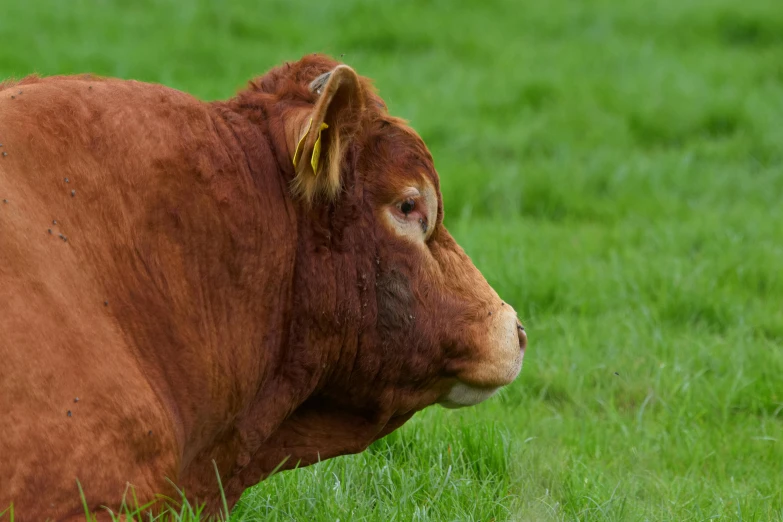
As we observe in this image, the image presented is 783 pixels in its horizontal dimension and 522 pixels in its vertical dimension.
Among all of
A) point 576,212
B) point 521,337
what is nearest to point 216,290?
point 521,337

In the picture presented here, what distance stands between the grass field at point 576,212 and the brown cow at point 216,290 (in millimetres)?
587

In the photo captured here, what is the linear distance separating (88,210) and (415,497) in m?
1.63

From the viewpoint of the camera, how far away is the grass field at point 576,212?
13.9 ft

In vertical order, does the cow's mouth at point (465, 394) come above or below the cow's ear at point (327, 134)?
below

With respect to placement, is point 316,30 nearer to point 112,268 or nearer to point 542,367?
point 542,367

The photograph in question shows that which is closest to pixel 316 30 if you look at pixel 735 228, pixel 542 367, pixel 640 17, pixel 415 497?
pixel 640 17

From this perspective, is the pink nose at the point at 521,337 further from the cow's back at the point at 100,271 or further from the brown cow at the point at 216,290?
the cow's back at the point at 100,271

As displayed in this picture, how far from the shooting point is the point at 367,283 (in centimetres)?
326

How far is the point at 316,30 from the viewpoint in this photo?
11.4m

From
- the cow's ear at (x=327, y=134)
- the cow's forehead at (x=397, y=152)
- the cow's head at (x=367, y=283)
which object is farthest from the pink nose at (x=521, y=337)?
the cow's ear at (x=327, y=134)

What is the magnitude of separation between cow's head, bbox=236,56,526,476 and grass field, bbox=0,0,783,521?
450mm

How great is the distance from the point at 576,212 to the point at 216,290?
546 cm

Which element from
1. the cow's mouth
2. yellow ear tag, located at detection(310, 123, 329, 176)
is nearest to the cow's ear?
yellow ear tag, located at detection(310, 123, 329, 176)

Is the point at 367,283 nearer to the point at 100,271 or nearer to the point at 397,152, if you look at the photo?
the point at 397,152
